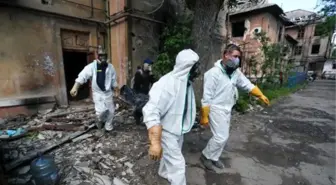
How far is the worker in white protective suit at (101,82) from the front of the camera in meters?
3.68

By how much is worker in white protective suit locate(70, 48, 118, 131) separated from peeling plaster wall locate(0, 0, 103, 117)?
2963mm

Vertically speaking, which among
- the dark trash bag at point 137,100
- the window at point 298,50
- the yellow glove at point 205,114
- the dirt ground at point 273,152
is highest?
the window at point 298,50

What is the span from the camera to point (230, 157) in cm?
312

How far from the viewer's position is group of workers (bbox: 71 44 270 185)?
5.73 ft

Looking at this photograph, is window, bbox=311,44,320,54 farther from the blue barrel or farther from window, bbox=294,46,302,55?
the blue barrel

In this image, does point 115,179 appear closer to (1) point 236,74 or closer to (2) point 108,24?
(1) point 236,74

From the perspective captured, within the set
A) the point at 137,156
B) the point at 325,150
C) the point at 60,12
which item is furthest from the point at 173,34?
the point at 325,150

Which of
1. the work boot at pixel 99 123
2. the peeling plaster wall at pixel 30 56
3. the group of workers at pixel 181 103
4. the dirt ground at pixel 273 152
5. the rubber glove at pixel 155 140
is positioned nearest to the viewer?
the rubber glove at pixel 155 140

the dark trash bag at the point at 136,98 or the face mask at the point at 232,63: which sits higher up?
the face mask at the point at 232,63

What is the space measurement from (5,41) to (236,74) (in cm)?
614

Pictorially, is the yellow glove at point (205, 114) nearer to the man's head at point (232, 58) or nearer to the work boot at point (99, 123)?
the man's head at point (232, 58)

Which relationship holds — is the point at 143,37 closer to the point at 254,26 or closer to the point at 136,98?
the point at 136,98

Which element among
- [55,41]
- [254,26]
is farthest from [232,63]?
[254,26]

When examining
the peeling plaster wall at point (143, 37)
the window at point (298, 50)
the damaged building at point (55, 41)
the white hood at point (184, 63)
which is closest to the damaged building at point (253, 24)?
the peeling plaster wall at point (143, 37)
